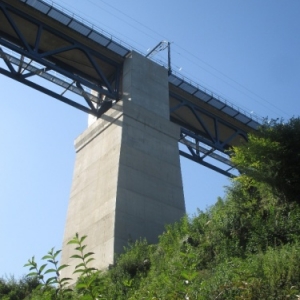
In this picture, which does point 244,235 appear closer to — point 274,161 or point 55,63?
point 274,161

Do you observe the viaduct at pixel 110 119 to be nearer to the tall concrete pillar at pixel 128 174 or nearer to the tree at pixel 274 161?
the tall concrete pillar at pixel 128 174

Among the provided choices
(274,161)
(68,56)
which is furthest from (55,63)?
(274,161)

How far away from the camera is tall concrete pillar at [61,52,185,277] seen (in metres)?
18.0

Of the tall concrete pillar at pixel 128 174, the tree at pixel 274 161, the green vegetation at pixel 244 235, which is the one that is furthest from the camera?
the tall concrete pillar at pixel 128 174

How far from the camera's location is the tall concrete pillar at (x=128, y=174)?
18000 millimetres

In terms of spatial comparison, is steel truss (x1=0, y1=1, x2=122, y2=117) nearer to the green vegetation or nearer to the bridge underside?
the bridge underside

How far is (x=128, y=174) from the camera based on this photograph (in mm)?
19188

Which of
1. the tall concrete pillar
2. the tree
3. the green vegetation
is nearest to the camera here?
the green vegetation

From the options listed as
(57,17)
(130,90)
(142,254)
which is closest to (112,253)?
(142,254)

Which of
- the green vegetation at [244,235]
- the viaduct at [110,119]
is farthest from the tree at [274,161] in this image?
the viaduct at [110,119]

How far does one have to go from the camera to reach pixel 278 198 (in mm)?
13375

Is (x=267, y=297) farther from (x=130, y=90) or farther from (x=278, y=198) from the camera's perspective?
(x=130, y=90)

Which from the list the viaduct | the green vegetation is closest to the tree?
the green vegetation

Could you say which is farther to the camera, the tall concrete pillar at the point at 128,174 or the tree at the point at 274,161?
the tall concrete pillar at the point at 128,174
